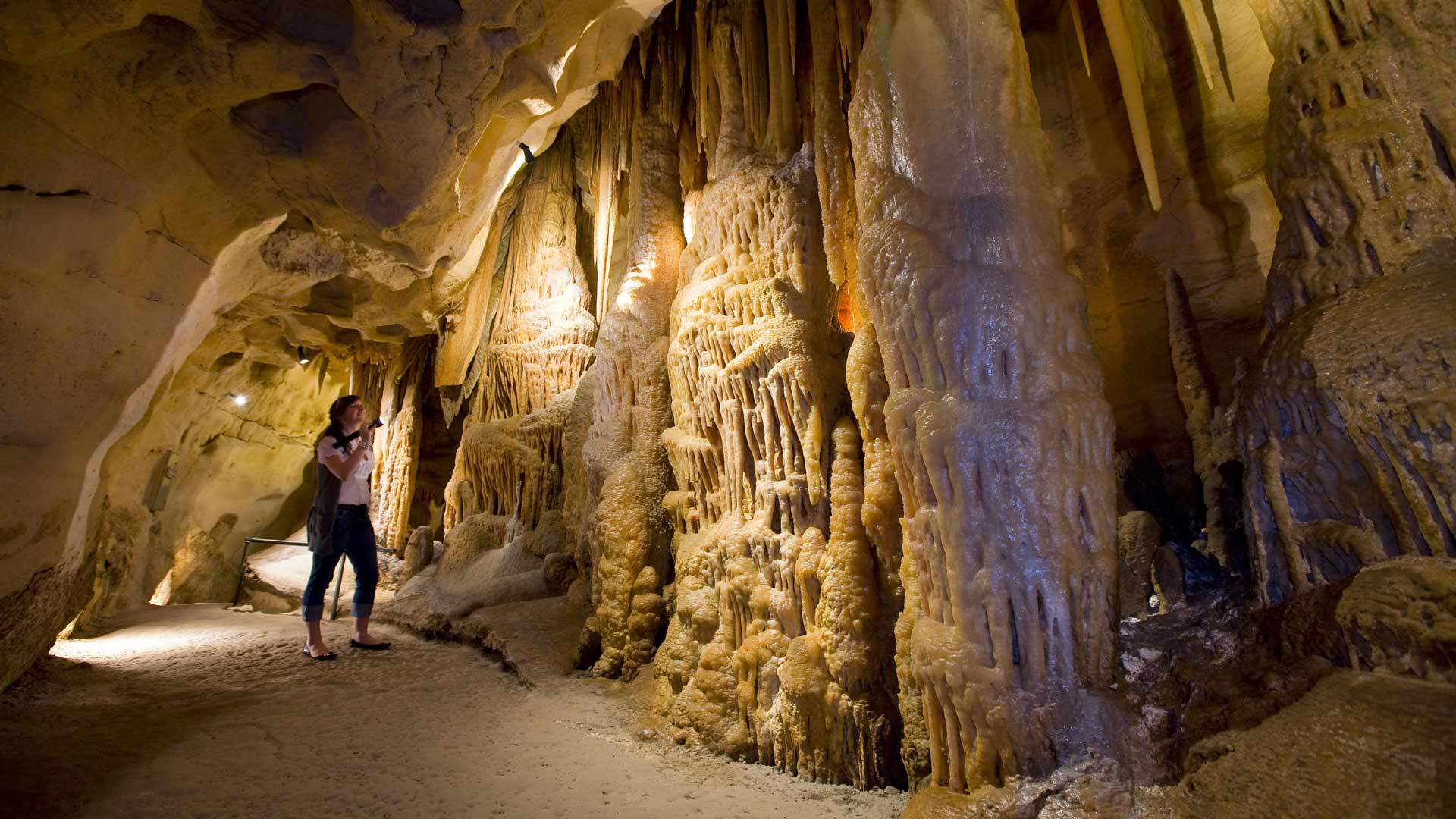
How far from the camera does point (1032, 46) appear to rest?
698cm

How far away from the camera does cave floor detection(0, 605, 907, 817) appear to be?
106 inches

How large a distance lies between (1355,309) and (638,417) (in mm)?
4828

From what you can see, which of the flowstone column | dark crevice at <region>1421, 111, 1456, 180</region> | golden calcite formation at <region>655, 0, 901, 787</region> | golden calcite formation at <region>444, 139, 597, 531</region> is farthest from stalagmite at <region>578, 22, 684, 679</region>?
dark crevice at <region>1421, 111, 1456, 180</region>

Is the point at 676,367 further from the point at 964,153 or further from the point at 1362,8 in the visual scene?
the point at 1362,8

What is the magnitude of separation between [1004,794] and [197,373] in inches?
348

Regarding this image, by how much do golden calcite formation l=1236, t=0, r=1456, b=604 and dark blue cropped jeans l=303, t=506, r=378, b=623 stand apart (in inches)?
207

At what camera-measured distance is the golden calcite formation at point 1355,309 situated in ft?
9.25

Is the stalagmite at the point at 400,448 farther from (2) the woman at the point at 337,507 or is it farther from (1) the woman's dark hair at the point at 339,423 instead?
(1) the woman's dark hair at the point at 339,423

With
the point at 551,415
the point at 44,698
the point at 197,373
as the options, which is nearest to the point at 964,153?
the point at 44,698

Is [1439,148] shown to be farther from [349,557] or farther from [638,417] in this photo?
[349,557]

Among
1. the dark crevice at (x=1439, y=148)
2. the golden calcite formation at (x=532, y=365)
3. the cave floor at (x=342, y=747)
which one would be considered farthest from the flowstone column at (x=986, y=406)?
the golden calcite formation at (x=532, y=365)

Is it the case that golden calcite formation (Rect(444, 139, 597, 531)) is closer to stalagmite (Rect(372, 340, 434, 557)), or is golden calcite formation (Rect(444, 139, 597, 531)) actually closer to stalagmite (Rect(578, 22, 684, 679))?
stalagmite (Rect(372, 340, 434, 557))

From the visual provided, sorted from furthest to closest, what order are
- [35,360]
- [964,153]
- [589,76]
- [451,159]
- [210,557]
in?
[210,557] → [589,76] → [451,159] → [964,153] → [35,360]

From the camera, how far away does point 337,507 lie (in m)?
4.66
